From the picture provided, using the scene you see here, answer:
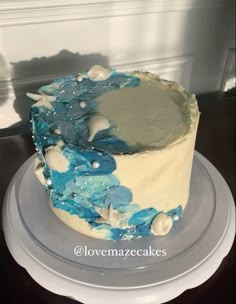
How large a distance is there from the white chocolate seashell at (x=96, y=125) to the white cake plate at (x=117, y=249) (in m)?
0.19

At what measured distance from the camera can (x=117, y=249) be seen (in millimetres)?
714

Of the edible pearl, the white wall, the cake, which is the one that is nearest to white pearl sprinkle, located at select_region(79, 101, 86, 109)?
the cake

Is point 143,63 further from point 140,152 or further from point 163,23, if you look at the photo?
point 140,152

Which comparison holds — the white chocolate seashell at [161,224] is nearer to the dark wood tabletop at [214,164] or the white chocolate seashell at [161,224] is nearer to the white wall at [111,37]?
the dark wood tabletop at [214,164]

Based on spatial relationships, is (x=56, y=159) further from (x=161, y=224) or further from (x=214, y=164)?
(x=214, y=164)

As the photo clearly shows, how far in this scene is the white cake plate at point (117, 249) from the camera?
2.18 feet

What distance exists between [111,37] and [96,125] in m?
0.38

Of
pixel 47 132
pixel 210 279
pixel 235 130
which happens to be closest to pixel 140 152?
pixel 47 132

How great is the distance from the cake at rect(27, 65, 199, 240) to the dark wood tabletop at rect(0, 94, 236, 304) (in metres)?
0.11

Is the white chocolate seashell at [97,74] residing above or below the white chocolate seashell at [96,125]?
above

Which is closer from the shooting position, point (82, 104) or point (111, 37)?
point (82, 104)

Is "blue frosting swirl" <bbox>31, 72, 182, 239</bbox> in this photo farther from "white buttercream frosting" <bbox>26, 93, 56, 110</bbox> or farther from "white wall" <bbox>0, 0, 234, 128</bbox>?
"white wall" <bbox>0, 0, 234, 128</bbox>

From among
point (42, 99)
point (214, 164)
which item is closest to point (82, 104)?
point (42, 99)

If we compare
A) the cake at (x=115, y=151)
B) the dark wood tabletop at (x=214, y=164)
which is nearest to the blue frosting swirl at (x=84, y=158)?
the cake at (x=115, y=151)
